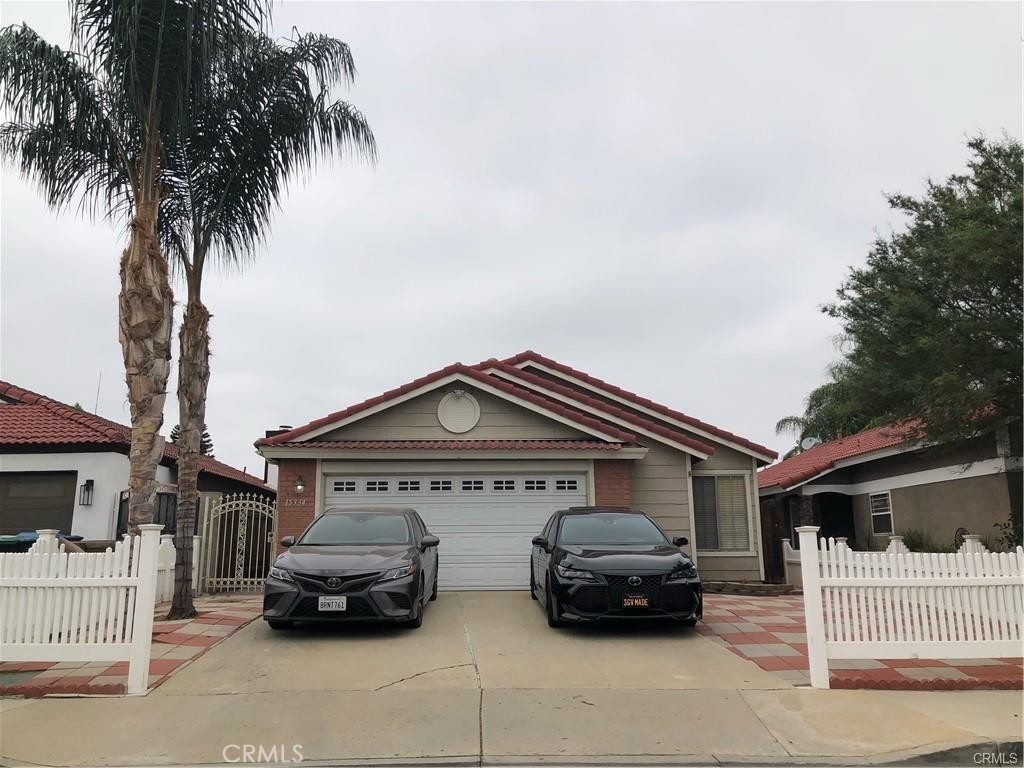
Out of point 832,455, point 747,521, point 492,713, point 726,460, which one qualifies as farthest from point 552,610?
point 832,455

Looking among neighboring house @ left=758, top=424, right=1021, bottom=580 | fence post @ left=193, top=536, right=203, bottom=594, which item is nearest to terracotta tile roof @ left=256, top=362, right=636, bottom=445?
fence post @ left=193, top=536, right=203, bottom=594

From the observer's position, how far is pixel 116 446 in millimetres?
14469

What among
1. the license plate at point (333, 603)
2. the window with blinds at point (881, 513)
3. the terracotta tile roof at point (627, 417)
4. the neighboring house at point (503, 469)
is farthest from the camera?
the window with blinds at point (881, 513)

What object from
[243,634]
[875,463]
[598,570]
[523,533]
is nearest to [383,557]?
[243,634]

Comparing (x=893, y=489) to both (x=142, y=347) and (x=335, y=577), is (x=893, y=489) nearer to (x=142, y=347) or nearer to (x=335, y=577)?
(x=335, y=577)

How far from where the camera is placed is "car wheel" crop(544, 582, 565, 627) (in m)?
8.75

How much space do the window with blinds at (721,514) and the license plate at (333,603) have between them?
8327 millimetres

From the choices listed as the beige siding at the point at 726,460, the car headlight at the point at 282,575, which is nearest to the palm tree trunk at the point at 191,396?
the car headlight at the point at 282,575

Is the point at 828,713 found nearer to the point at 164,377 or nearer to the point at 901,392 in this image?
the point at 901,392

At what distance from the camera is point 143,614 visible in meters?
6.64

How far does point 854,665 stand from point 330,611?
5.43 metres

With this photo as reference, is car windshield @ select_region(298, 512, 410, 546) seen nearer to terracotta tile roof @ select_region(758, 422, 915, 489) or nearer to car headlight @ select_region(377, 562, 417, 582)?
car headlight @ select_region(377, 562, 417, 582)

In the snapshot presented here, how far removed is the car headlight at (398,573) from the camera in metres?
8.41

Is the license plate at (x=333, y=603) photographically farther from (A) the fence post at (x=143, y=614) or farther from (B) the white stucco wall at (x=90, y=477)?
(B) the white stucco wall at (x=90, y=477)
